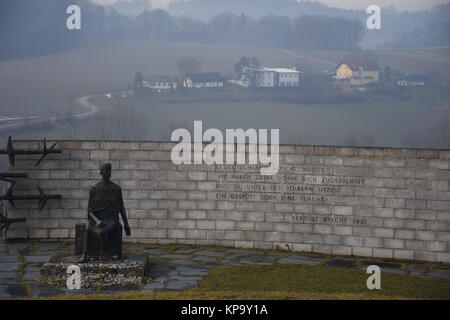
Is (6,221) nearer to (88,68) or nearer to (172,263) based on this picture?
(172,263)

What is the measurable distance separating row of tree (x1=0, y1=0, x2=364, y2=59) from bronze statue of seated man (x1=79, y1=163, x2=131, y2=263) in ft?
46.2

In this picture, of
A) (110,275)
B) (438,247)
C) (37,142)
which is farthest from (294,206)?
(37,142)

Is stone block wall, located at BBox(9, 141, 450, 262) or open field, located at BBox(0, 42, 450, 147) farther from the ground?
open field, located at BBox(0, 42, 450, 147)

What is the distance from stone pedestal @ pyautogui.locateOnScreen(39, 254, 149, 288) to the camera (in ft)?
33.4

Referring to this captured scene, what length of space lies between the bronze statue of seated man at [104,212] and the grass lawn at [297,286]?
1.29 m

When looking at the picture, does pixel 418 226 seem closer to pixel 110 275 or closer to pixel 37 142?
pixel 110 275

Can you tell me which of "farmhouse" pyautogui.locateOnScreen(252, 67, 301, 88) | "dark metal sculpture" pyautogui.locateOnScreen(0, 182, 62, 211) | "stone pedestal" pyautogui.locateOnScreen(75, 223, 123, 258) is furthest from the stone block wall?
"farmhouse" pyautogui.locateOnScreen(252, 67, 301, 88)

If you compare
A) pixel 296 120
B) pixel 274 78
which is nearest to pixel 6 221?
pixel 296 120

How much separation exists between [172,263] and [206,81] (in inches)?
440

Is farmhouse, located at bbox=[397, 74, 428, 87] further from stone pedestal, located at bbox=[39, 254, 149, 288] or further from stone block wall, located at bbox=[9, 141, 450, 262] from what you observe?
stone pedestal, located at bbox=[39, 254, 149, 288]

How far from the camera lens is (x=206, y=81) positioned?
21.9 m

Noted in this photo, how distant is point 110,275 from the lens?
33.8 ft

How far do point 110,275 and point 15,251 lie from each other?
318cm

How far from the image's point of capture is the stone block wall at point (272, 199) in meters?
12.6
